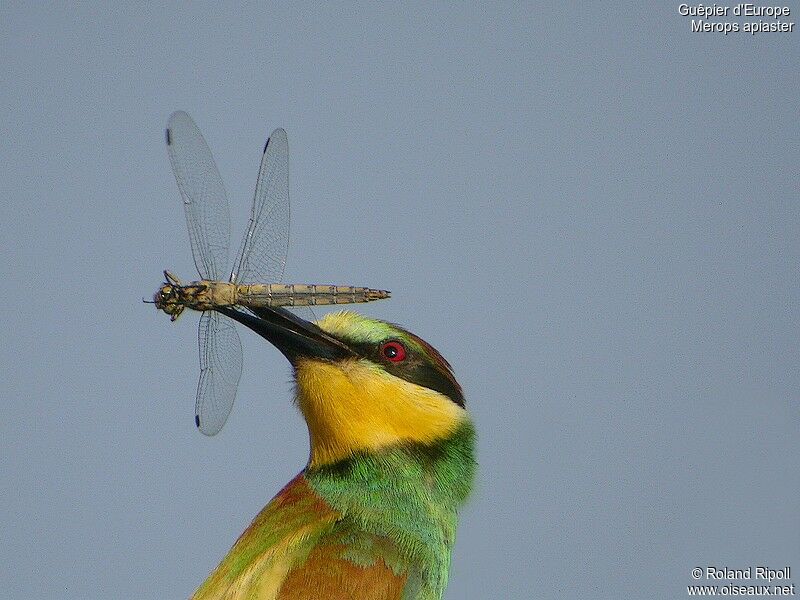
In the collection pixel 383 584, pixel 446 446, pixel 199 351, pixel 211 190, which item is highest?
pixel 211 190

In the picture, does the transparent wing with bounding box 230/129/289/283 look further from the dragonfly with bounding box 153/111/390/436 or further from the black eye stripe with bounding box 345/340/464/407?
the black eye stripe with bounding box 345/340/464/407

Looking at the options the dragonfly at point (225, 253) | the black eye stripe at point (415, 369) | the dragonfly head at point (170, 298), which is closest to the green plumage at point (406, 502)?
the black eye stripe at point (415, 369)

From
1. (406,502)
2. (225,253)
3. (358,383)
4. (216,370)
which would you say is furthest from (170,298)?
(406,502)

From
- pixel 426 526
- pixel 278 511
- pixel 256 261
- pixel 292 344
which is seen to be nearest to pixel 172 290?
pixel 256 261

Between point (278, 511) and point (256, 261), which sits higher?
point (256, 261)

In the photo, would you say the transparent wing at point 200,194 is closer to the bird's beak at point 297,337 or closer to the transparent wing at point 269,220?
the transparent wing at point 269,220

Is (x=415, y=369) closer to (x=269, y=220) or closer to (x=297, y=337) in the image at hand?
(x=297, y=337)

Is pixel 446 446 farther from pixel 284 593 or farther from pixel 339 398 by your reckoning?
pixel 284 593
